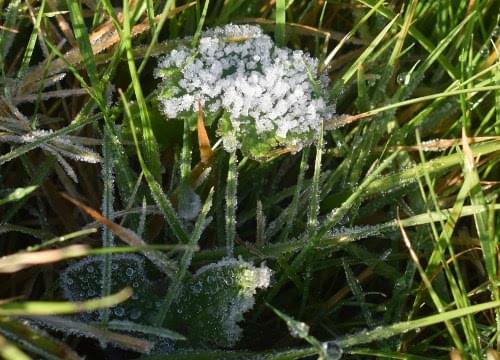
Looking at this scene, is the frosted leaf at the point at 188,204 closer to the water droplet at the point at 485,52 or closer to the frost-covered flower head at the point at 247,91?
the frost-covered flower head at the point at 247,91

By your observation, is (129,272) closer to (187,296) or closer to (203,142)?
(187,296)

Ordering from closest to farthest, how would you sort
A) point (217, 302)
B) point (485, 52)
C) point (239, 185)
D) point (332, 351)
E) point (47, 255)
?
point (47, 255) < point (332, 351) < point (217, 302) < point (239, 185) < point (485, 52)

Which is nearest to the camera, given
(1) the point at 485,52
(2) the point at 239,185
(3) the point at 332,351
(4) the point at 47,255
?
(4) the point at 47,255

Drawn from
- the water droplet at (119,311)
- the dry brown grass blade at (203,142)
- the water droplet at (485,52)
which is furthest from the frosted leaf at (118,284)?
the water droplet at (485,52)

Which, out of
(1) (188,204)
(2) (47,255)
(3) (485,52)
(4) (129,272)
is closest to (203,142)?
(1) (188,204)

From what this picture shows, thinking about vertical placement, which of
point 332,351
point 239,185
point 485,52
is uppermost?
point 485,52

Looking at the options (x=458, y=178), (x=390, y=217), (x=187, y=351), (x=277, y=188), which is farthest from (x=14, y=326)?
(x=458, y=178)

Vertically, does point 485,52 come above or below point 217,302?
above

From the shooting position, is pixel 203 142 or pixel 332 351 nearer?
pixel 332 351
